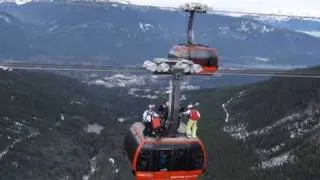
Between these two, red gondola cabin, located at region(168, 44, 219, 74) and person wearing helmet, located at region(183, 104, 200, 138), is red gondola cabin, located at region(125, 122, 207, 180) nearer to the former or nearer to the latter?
person wearing helmet, located at region(183, 104, 200, 138)

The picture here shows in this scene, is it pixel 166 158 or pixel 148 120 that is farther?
pixel 166 158

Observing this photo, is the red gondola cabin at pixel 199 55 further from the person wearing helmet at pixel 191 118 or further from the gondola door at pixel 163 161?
the gondola door at pixel 163 161

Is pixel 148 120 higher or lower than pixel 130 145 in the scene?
higher

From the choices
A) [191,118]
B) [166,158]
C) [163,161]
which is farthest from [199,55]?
[163,161]

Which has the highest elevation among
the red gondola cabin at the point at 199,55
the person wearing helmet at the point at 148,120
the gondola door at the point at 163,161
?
the red gondola cabin at the point at 199,55

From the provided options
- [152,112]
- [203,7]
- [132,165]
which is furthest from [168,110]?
[203,7]

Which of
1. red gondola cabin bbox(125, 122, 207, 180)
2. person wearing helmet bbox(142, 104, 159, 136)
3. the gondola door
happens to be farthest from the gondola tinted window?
the gondola door

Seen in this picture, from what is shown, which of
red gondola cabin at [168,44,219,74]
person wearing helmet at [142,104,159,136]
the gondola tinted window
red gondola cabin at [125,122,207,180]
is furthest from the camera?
red gondola cabin at [168,44,219,74]

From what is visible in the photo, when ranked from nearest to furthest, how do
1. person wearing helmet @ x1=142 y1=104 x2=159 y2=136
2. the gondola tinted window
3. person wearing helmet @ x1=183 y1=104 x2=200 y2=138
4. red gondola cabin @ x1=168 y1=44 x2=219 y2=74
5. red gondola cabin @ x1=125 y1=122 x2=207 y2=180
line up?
red gondola cabin @ x1=125 y1=122 x2=207 y2=180 → person wearing helmet @ x1=142 y1=104 x2=159 y2=136 → person wearing helmet @ x1=183 y1=104 x2=200 y2=138 → the gondola tinted window → red gondola cabin @ x1=168 y1=44 x2=219 y2=74

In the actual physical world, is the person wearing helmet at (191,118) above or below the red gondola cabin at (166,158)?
above

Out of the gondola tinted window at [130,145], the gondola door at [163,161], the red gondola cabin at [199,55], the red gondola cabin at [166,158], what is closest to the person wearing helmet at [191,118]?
the red gondola cabin at [166,158]

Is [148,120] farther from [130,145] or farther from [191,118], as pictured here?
[130,145]

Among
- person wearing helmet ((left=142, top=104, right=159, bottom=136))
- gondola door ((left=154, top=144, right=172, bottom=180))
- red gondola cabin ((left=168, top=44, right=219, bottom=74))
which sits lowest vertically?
gondola door ((left=154, top=144, right=172, bottom=180))

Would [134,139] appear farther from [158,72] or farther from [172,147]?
[158,72]
